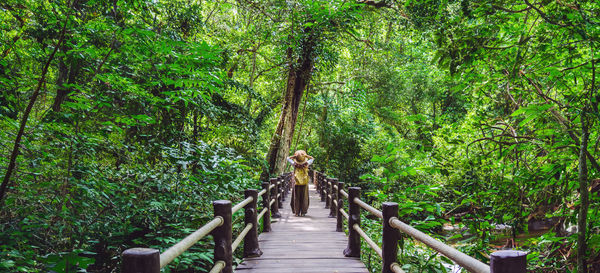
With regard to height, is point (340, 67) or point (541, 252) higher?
point (340, 67)

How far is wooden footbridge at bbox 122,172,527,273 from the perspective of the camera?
1.62 m

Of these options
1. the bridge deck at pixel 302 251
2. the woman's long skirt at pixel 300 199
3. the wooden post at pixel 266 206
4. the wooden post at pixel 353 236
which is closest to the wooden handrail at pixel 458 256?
the bridge deck at pixel 302 251

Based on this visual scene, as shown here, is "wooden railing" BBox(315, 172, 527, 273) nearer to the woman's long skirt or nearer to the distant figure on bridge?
the distant figure on bridge

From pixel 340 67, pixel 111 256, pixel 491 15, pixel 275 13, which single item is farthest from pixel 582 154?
pixel 340 67

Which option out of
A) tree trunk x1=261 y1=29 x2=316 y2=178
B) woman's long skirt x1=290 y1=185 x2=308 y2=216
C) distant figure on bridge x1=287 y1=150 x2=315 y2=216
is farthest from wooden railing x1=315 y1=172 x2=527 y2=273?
tree trunk x1=261 y1=29 x2=316 y2=178

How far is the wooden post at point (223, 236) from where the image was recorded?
3.21m

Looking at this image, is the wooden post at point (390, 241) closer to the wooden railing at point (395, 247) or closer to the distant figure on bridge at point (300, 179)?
the wooden railing at point (395, 247)

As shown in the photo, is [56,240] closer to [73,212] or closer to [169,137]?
[73,212]

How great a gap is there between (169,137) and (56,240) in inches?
103

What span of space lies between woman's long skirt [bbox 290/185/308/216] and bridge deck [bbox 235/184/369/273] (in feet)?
3.02

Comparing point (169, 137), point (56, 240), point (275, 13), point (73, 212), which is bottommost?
point (56, 240)

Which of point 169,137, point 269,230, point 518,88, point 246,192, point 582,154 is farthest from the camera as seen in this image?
point 269,230

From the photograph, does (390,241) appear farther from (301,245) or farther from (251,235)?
(301,245)

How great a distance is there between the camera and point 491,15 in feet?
11.4
